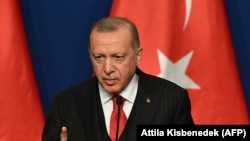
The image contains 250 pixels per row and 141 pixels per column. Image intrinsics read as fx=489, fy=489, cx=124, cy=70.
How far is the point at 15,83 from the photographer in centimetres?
175

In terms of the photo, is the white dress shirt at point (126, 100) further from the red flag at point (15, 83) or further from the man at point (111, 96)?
the red flag at point (15, 83)

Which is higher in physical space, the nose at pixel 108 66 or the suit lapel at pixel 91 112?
the nose at pixel 108 66

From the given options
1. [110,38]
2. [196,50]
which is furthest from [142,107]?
[196,50]

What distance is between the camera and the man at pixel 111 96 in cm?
114

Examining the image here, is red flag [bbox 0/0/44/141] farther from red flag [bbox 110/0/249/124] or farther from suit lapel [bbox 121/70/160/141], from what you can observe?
suit lapel [bbox 121/70/160/141]

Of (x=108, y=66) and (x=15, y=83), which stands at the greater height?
(x=108, y=66)

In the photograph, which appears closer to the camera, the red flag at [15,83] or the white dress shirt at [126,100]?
the white dress shirt at [126,100]

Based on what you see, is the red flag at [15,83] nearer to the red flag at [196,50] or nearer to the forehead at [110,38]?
the red flag at [196,50]

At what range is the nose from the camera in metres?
1.14

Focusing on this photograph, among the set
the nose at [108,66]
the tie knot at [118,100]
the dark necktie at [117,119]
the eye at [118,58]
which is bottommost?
the dark necktie at [117,119]

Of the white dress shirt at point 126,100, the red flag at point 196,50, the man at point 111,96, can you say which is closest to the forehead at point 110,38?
the man at point 111,96

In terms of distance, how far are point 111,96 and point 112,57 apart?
4.1 inches

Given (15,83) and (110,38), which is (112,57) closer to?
(110,38)

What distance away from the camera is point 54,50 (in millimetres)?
1942
